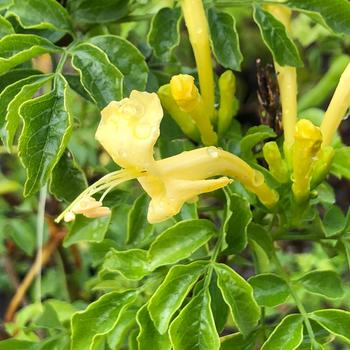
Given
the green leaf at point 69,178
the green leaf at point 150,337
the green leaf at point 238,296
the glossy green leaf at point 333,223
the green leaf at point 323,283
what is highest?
the green leaf at point 69,178

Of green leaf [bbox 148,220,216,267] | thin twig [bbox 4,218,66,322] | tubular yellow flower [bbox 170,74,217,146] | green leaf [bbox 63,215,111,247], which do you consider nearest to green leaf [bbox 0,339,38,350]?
green leaf [bbox 63,215,111,247]

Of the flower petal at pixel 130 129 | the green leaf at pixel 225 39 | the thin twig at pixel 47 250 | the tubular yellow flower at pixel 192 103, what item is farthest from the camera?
the thin twig at pixel 47 250

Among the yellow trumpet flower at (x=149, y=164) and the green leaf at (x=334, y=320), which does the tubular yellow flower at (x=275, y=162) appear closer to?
the yellow trumpet flower at (x=149, y=164)

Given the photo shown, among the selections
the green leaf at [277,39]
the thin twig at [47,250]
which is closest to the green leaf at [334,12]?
the green leaf at [277,39]

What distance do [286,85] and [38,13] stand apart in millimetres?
325

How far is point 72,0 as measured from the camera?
99 cm

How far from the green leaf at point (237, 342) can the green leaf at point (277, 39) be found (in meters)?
0.33

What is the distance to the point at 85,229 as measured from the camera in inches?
39.2

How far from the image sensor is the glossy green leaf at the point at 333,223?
0.94 metres

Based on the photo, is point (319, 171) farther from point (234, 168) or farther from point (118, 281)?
point (118, 281)

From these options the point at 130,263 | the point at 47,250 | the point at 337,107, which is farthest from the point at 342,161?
the point at 47,250

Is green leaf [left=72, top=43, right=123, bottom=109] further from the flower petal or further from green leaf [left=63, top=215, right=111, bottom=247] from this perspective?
green leaf [left=63, top=215, right=111, bottom=247]

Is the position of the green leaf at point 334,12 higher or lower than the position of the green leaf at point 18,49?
Answer: lower

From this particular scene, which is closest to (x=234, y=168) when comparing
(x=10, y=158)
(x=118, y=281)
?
(x=118, y=281)
